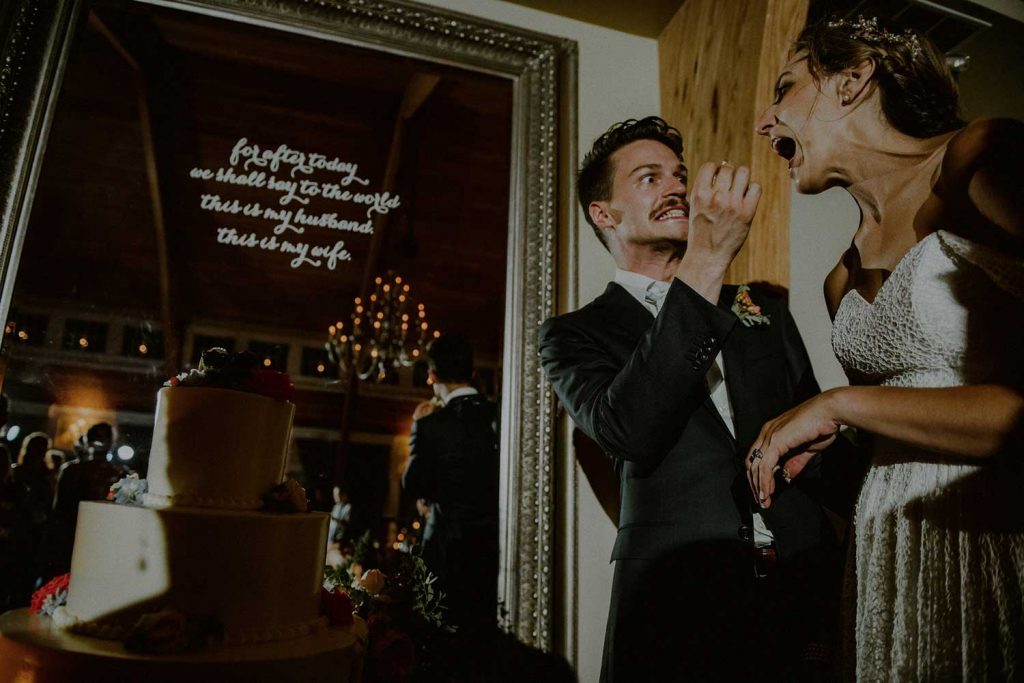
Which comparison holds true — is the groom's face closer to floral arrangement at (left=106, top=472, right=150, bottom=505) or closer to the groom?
the groom

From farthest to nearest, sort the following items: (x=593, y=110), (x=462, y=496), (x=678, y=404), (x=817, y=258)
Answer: (x=593, y=110) < (x=817, y=258) < (x=462, y=496) < (x=678, y=404)

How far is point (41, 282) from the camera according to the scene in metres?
2.03

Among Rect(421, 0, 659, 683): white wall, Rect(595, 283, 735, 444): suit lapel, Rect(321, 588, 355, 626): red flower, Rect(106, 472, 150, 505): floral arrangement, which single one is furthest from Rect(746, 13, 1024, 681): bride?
Rect(106, 472, 150, 505): floral arrangement

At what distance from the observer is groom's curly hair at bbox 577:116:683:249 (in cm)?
225

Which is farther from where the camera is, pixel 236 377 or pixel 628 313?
pixel 628 313

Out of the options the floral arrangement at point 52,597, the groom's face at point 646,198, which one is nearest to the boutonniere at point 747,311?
the groom's face at point 646,198

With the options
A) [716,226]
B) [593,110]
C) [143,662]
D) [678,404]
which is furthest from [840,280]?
[143,662]

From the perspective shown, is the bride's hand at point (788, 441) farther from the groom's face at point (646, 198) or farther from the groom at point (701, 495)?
the groom's face at point (646, 198)

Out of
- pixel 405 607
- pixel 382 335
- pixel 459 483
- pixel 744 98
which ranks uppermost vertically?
pixel 744 98

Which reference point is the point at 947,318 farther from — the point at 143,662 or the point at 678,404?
the point at 143,662

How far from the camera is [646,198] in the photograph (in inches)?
84.3

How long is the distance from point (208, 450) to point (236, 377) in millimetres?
198

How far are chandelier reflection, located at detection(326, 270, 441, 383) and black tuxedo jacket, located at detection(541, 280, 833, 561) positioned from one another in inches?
19.8

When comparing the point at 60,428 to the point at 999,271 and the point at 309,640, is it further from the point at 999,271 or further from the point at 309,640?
the point at 999,271
